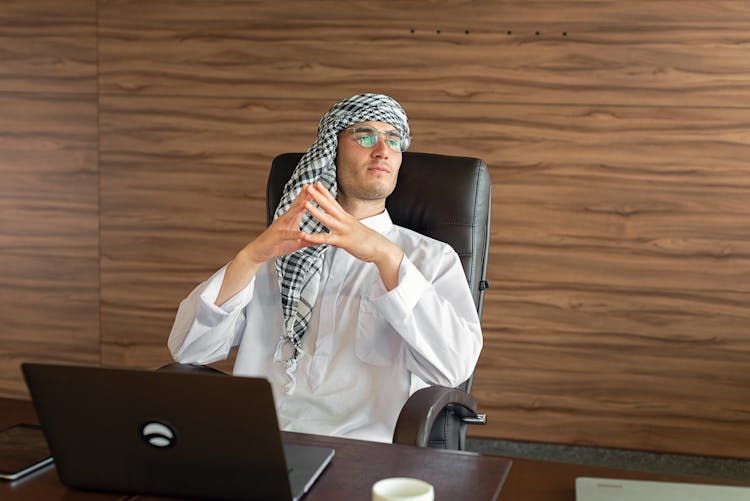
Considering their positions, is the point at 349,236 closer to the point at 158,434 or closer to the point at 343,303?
the point at 343,303

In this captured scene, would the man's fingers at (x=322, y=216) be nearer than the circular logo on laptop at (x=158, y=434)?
No

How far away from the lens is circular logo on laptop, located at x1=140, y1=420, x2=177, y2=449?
1266 mm

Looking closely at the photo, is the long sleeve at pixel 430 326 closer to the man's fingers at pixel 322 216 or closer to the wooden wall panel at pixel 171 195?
the man's fingers at pixel 322 216

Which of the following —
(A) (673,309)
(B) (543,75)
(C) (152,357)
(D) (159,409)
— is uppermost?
(B) (543,75)

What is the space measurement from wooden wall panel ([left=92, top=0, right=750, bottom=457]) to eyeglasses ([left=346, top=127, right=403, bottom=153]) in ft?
4.40

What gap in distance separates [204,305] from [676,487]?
4.30 feet

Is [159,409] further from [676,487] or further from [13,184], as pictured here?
[13,184]

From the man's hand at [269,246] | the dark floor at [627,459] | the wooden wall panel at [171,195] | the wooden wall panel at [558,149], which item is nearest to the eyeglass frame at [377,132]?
the man's hand at [269,246]

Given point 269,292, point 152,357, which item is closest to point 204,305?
point 269,292

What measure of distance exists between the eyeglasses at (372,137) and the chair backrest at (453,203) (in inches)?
2.1

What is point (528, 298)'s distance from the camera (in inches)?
152

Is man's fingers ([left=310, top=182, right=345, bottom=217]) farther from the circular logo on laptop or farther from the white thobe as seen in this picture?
the circular logo on laptop

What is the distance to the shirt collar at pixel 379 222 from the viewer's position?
8.28 feet

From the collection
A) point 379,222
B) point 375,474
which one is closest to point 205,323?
point 379,222
